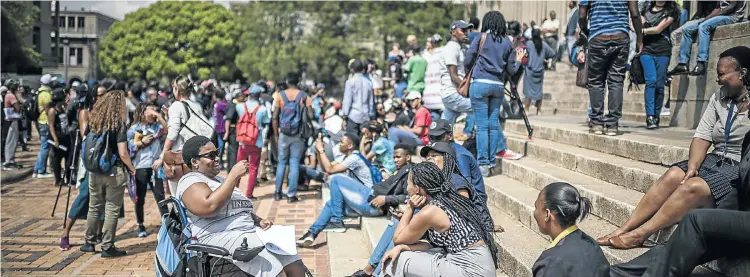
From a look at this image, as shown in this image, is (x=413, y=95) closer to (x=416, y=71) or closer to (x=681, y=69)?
(x=416, y=71)

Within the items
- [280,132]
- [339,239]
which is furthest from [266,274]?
[280,132]

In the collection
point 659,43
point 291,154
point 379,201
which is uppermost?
point 659,43

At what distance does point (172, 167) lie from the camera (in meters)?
6.43

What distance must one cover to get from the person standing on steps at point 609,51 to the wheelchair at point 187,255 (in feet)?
14.5

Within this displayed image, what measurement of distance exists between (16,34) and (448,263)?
46.4 m

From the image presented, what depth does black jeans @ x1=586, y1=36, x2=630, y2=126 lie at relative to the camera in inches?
278

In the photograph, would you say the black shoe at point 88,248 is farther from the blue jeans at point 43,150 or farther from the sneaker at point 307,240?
the blue jeans at point 43,150

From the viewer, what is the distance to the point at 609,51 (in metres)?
7.05

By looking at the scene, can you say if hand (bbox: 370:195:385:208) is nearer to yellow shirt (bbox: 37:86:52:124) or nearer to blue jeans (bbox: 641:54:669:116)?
blue jeans (bbox: 641:54:669:116)

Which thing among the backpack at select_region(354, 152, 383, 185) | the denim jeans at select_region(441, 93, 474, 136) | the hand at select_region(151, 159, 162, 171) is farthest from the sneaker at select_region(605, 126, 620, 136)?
the hand at select_region(151, 159, 162, 171)

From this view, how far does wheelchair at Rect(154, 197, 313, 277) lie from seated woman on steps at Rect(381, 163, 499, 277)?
97 centimetres

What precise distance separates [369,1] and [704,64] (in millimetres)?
45261

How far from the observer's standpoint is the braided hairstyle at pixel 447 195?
4.37 metres

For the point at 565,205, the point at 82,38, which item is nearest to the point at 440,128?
the point at 565,205
